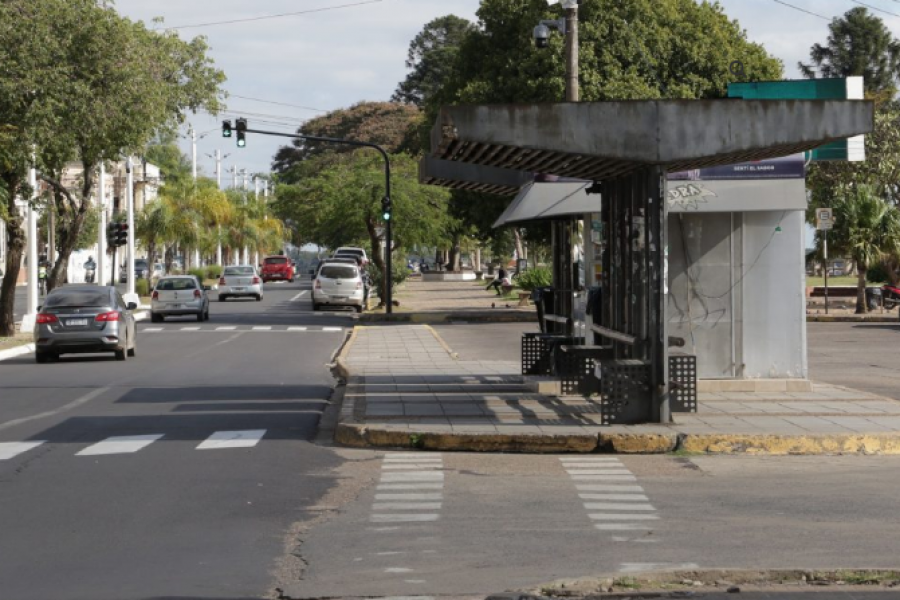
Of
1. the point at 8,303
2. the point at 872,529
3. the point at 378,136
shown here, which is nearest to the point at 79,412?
the point at 872,529

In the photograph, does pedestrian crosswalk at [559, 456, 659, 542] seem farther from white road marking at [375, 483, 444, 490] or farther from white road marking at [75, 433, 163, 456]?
white road marking at [75, 433, 163, 456]

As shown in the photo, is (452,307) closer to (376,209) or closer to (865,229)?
(376,209)

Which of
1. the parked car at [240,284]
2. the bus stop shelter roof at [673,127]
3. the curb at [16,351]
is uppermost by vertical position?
the bus stop shelter roof at [673,127]

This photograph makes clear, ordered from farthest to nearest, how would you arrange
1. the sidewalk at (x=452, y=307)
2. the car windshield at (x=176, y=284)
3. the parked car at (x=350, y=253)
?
the parked car at (x=350, y=253) < the car windshield at (x=176, y=284) < the sidewalk at (x=452, y=307)

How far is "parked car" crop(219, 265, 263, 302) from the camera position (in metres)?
64.2

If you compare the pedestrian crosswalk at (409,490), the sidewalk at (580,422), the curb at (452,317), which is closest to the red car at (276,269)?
the curb at (452,317)

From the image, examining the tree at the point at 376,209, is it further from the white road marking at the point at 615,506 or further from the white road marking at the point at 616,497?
the white road marking at the point at 615,506

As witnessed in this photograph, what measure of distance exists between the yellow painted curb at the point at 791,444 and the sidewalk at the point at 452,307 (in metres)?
29.6

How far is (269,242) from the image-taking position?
4899 inches

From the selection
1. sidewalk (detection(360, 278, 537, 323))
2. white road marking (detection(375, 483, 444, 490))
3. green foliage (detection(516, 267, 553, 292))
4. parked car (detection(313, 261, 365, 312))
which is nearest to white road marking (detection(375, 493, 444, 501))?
white road marking (detection(375, 483, 444, 490))

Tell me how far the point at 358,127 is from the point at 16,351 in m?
80.8

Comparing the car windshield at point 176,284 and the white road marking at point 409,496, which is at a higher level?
the car windshield at point 176,284

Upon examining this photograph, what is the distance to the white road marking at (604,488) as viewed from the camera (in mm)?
11047

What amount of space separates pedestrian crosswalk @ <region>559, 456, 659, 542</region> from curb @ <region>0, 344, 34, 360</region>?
2107 centimetres
